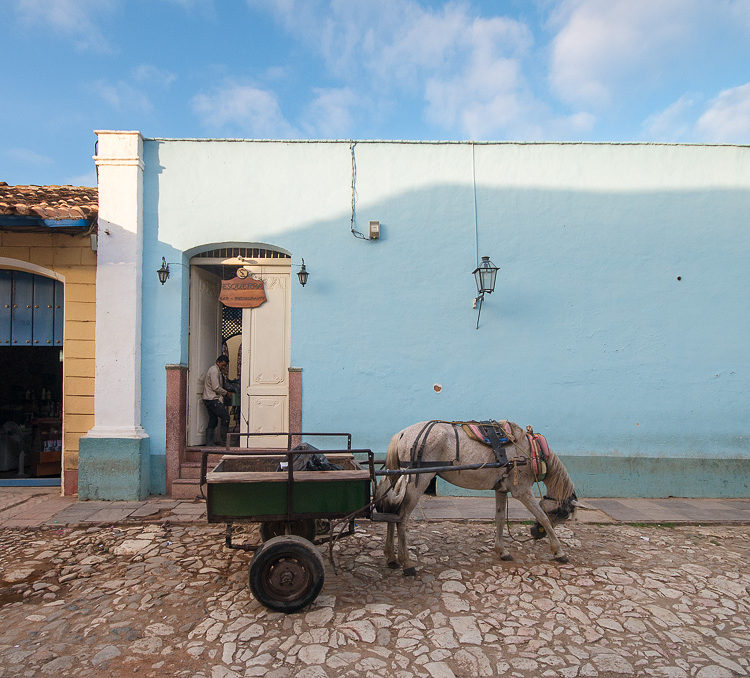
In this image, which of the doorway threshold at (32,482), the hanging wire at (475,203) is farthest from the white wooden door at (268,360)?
the doorway threshold at (32,482)

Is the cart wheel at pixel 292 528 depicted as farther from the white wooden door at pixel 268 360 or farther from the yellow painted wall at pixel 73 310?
the yellow painted wall at pixel 73 310

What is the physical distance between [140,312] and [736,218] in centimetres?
868

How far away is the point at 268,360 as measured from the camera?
7.25m

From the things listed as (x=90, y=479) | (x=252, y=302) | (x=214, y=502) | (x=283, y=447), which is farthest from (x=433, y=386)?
(x=90, y=479)

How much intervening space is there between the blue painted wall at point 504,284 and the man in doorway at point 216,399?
0.60m

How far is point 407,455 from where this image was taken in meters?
4.45

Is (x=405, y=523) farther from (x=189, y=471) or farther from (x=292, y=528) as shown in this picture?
(x=189, y=471)

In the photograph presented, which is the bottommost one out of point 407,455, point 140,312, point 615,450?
point 615,450

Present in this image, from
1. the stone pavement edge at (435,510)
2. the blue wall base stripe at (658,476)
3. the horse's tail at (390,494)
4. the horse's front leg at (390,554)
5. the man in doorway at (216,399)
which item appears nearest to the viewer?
the horse's tail at (390,494)

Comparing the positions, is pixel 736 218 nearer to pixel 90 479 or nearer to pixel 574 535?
pixel 574 535

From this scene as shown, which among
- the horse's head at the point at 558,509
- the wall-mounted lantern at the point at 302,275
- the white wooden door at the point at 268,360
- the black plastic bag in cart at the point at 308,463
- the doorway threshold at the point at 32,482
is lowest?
the doorway threshold at the point at 32,482

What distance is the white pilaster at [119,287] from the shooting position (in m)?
6.68

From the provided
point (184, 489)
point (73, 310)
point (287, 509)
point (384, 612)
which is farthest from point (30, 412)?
point (384, 612)

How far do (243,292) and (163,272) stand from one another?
110 cm
